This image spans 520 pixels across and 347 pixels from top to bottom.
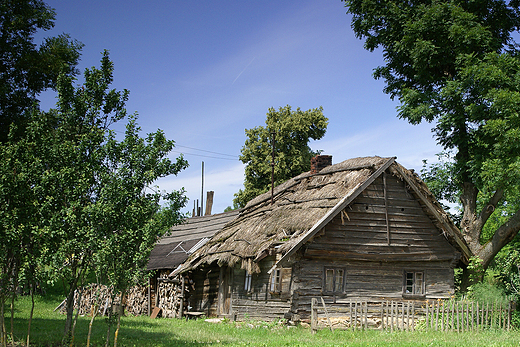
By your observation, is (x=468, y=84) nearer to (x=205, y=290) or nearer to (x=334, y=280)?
(x=334, y=280)

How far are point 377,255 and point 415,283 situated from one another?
2317 millimetres

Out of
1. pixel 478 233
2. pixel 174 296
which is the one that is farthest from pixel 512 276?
pixel 174 296

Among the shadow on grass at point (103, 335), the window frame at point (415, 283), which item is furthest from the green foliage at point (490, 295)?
the shadow on grass at point (103, 335)

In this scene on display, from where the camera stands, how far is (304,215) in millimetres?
18719

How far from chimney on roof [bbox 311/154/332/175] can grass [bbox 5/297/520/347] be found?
8.17 meters

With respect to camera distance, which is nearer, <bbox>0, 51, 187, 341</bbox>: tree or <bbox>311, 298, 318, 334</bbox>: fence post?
<bbox>0, 51, 187, 341</bbox>: tree

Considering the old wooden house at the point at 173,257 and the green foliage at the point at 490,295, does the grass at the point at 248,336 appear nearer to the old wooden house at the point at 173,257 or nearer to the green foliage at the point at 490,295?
the green foliage at the point at 490,295

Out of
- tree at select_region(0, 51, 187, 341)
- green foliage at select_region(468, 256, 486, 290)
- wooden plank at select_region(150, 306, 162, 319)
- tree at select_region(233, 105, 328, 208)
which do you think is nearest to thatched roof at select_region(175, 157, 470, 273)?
green foliage at select_region(468, 256, 486, 290)

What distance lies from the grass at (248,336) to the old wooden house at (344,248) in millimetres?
1717

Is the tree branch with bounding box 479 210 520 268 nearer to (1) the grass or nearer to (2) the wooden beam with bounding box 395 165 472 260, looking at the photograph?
(2) the wooden beam with bounding box 395 165 472 260

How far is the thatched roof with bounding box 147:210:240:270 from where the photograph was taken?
25.2m

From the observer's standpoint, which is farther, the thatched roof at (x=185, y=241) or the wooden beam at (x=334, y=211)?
the thatched roof at (x=185, y=241)

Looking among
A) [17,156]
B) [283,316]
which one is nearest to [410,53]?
[283,316]

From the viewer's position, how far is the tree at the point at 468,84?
63.9ft
